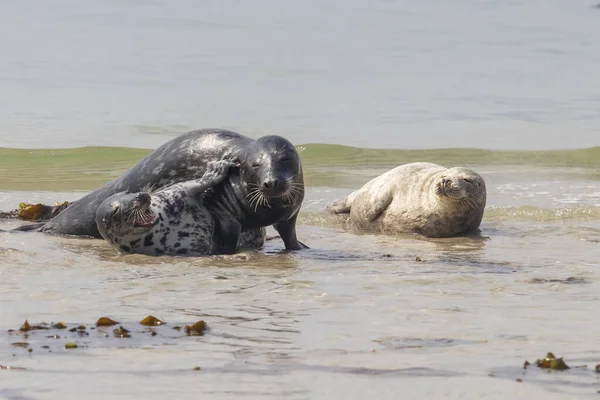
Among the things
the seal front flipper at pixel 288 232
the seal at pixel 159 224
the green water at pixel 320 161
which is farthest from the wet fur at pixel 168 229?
the green water at pixel 320 161

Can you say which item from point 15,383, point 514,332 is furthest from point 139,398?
point 514,332

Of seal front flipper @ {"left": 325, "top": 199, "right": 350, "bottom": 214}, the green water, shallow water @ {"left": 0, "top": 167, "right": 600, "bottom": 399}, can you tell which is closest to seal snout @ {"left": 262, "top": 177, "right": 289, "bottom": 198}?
shallow water @ {"left": 0, "top": 167, "right": 600, "bottom": 399}

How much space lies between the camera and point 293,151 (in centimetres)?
739

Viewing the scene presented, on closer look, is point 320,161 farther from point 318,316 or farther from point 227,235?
point 318,316

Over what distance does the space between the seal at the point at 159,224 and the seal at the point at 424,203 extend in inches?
103

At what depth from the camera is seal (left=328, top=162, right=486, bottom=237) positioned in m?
9.47

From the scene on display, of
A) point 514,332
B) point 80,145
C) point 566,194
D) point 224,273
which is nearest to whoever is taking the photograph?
point 514,332

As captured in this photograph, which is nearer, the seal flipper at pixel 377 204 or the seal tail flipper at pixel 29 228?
the seal tail flipper at pixel 29 228

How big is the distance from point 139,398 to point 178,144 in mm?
4855

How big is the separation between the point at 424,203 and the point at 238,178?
8.48 ft

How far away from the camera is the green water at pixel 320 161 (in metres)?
16.6

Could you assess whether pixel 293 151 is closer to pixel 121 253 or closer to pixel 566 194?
pixel 121 253

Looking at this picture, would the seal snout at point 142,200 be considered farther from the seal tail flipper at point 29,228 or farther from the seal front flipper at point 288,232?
the seal tail flipper at point 29,228

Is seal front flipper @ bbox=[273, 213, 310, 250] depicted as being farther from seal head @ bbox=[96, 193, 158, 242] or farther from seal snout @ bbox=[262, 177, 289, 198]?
seal head @ bbox=[96, 193, 158, 242]
